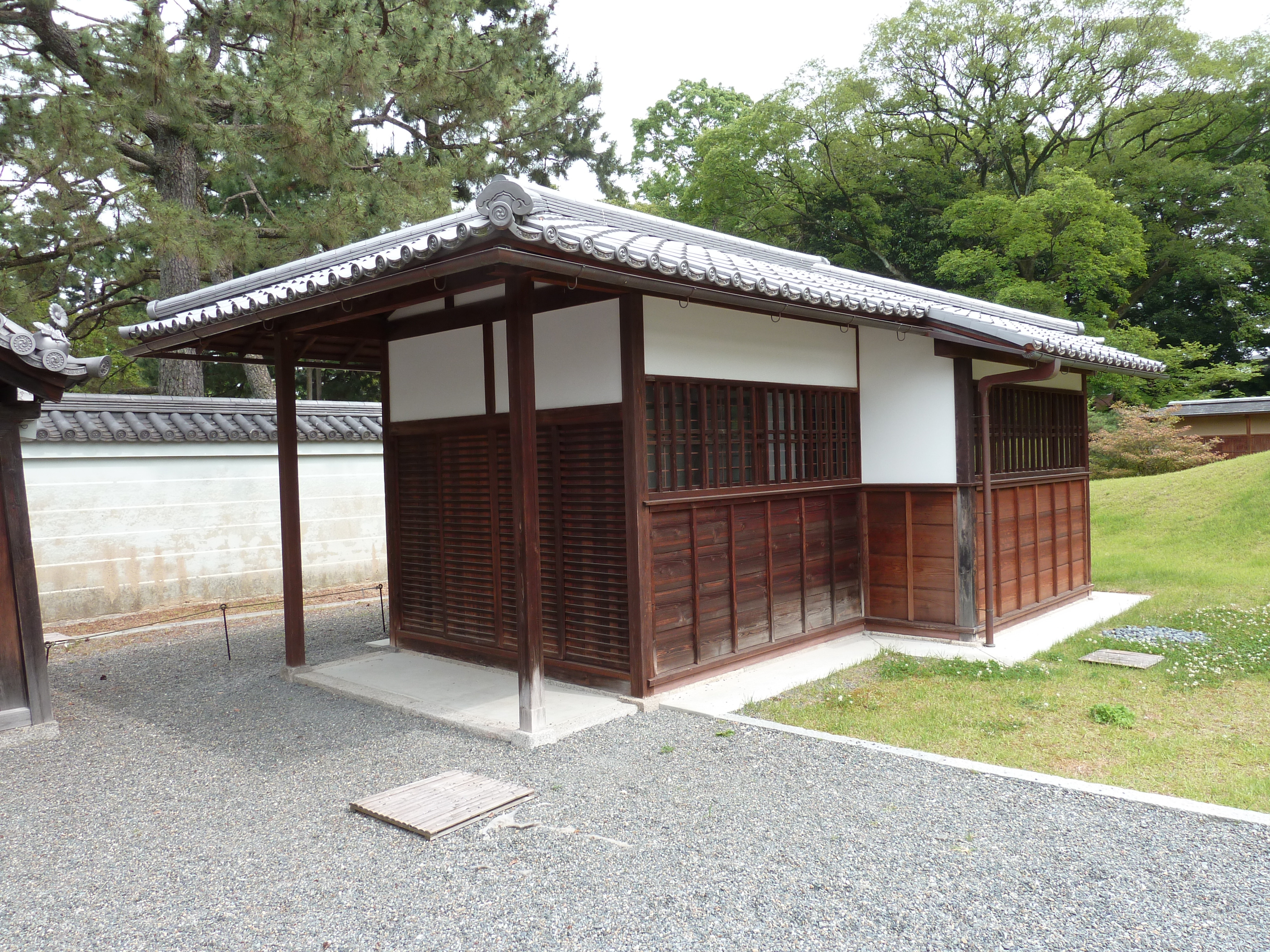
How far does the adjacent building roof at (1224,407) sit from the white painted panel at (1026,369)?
15692mm

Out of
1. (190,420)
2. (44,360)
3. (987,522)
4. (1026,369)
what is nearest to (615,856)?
(44,360)

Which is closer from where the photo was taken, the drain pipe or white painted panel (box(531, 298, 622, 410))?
white painted panel (box(531, 298, 622, 410))

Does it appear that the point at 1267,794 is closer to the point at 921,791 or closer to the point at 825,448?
the point at 921,791

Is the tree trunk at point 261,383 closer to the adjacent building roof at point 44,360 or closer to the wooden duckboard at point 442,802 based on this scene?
the adjacent building roof at point 44,360

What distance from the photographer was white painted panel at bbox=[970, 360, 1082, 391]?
7883mm

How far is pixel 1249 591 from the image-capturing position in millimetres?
9602

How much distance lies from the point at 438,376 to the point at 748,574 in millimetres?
3235

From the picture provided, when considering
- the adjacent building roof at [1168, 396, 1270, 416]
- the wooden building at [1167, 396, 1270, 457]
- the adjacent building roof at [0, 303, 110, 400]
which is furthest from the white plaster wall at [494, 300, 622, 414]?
the wooden building at [1167, 396, 1270, 457]

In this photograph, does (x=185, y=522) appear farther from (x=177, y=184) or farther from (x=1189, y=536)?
(x=1189, y=536)

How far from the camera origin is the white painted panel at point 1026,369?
7.88 metres

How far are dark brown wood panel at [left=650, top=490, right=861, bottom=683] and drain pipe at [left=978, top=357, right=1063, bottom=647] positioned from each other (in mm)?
1176

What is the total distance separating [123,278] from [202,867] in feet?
42.3

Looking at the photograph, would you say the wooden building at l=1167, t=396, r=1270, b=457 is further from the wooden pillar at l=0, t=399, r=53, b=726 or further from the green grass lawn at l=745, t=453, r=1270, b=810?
the wooden pillar at l=0, t=399, r=53, b=726

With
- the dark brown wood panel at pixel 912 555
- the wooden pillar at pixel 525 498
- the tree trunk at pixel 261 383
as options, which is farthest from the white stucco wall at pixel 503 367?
the tree trunk at pixel 261 383
